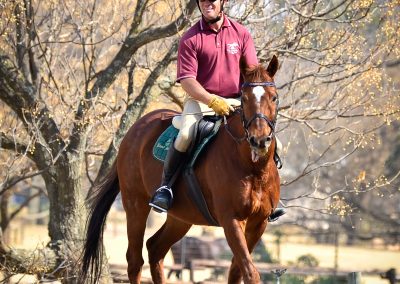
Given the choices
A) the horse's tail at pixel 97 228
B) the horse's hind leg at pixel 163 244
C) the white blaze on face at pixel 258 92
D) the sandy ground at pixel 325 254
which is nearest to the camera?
the white blaze on face at pixel 258 92

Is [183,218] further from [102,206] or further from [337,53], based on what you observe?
[337,53]

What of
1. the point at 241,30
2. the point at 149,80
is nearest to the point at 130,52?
the point at 149,80

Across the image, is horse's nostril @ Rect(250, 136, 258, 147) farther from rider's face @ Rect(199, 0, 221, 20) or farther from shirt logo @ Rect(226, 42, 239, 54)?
rider's face @ Rect(199, 0, 221, 20)

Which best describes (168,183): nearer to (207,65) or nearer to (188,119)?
(188,119)

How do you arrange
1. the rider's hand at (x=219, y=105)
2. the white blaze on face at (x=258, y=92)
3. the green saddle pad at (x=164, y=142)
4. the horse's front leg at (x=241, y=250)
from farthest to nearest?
the green saddle pad at (x=164, y=142)
the rider's hand at (x=219, y=105)
the horse's front leg at (x=241, y=250)
the white blaze on face at (x=258, y=92)

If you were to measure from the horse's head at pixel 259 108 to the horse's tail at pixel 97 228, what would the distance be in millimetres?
2983

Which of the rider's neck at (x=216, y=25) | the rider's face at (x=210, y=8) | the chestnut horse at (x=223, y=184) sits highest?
the rider's face at (x=210, y=8)

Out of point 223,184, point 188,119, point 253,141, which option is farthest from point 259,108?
point 188,119

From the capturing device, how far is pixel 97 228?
9352 millimetres

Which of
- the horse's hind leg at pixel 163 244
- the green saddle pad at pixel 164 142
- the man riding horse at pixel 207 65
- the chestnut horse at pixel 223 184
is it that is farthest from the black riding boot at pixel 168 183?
the horse's hind leg at pixel 163 244

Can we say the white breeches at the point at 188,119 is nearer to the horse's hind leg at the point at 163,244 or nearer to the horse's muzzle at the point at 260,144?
the horse's muzzle at the point at 260,144

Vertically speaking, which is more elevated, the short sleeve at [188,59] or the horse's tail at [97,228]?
the short sleeve at [188,59]

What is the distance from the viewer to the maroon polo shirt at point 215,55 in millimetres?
7641

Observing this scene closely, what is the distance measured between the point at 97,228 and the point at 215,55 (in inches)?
107
